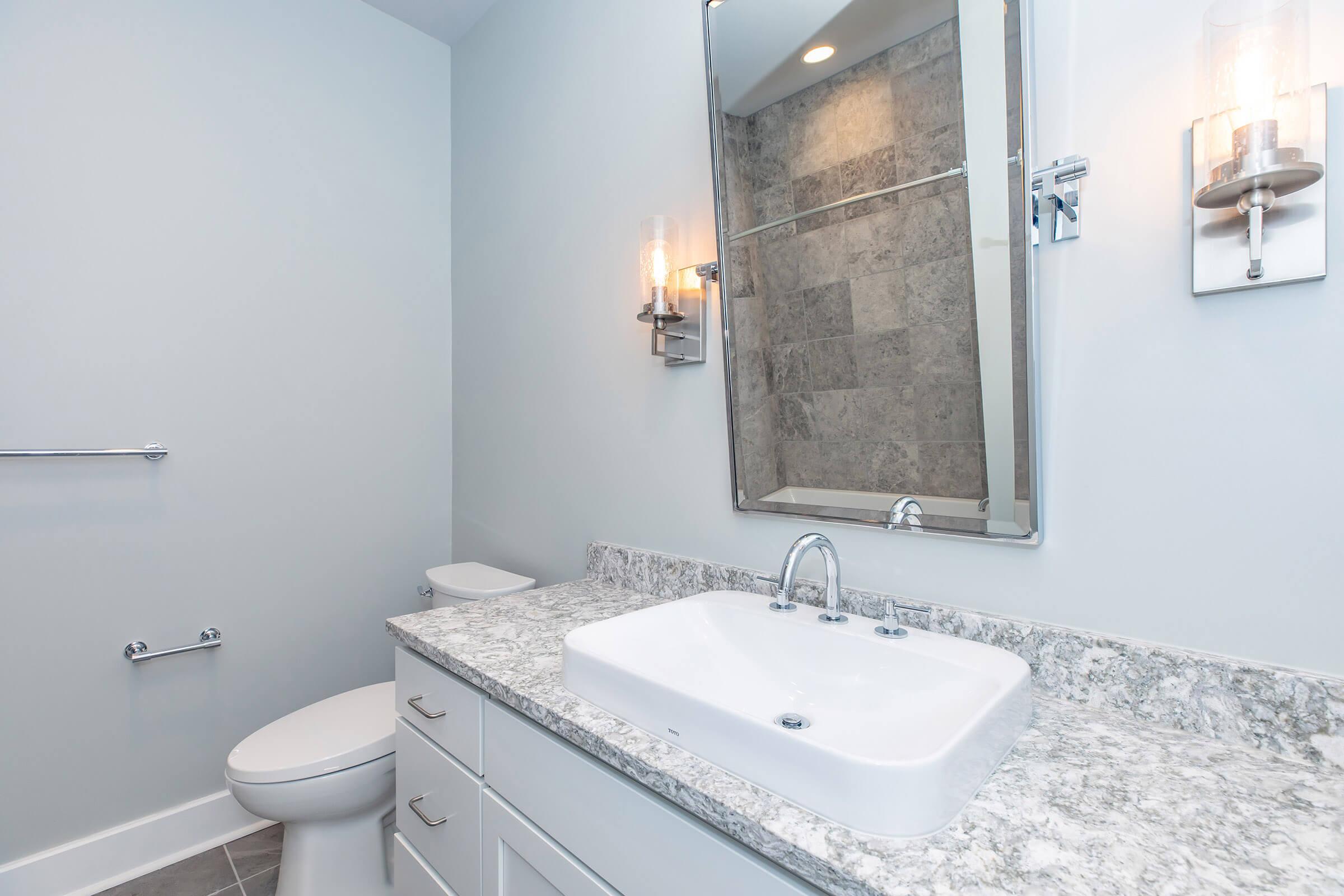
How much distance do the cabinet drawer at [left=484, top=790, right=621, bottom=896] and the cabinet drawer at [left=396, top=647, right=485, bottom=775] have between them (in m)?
0.08

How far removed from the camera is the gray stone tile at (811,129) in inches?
43.9

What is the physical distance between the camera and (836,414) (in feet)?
3.77

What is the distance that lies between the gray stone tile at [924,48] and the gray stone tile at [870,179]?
12 centimetres

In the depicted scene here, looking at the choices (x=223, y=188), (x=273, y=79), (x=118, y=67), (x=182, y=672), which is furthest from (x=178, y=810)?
(x=273, y=79)

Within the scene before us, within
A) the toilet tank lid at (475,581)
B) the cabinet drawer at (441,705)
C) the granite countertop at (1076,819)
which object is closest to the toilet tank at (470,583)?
the toilet tank lid at (475,581)

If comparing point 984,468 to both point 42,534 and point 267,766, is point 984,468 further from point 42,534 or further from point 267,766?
point 42,534

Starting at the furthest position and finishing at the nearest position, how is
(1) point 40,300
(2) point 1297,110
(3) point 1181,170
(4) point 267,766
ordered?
1. (1) point 40,300
2. (4) point 267,766
3. (3) point 1181,170
4. (2) point 1297,110

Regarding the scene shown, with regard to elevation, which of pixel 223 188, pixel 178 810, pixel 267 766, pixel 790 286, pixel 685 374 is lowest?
pixel 178 810

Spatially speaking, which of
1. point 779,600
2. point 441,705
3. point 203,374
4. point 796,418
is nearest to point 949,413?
point 796,418

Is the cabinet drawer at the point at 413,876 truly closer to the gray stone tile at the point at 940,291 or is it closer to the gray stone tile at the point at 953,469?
the gray stone tile at the point at 953,469

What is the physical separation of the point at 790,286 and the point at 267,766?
1.45 metres

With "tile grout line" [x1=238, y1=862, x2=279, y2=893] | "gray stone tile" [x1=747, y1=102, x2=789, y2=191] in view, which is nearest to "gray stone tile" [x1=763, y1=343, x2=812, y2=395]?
"gray stone tile" [x1=747, y1=102, x2=789, y2=191]

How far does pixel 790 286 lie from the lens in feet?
3.97

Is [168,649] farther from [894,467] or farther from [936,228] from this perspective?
[936,228]
